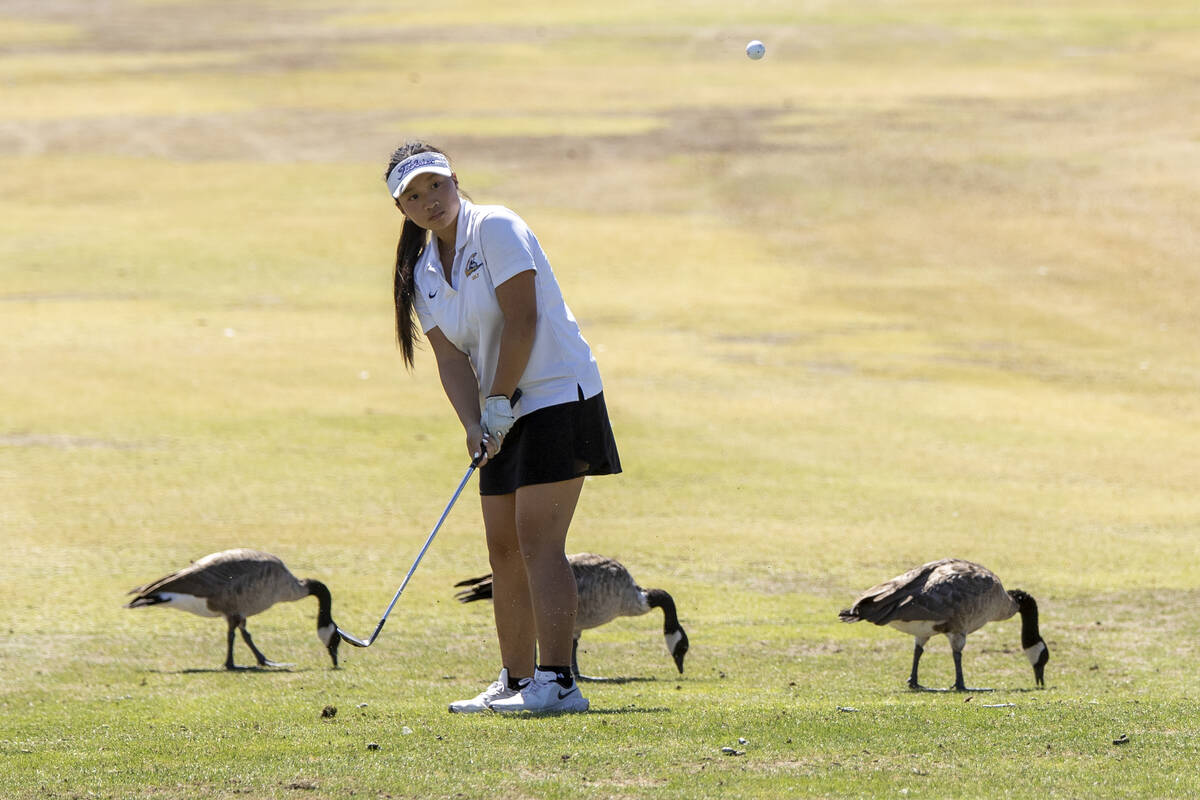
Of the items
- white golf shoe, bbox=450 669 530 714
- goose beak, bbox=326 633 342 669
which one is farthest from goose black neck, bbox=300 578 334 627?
white golf shoe, bbox=450 669 530 714

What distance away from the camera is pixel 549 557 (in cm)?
693

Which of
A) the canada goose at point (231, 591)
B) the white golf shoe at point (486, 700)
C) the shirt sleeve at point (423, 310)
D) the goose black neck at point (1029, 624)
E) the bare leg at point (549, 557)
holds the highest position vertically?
the shirt sleeve at point (423, 310)

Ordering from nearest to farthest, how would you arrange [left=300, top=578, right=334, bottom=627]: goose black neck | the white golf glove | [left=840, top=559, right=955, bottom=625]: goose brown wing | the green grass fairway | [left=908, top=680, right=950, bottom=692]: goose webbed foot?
the green grass fairway < the white golf glove < [left=908, top=680, right=950, bottom=692]: goose webbed foot < [left=840, top=559, right=955, bottom=625]: goose brown wing < [left=300, top=578, right=334, bottom=627]: goose black neck

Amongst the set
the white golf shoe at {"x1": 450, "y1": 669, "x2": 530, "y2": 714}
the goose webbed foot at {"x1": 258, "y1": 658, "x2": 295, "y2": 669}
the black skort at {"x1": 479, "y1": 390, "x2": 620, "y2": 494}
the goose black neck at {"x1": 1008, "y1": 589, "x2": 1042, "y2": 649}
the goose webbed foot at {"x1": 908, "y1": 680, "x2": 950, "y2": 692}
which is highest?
the black skort at {"x1": 479, "y1": 390, "x2": 620, "y2": 494}

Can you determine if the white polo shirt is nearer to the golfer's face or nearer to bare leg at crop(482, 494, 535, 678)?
the golfer's face

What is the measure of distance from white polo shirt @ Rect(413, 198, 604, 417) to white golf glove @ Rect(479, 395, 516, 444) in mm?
170

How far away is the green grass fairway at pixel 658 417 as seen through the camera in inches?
260

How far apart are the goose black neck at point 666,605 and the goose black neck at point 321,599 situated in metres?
2.05

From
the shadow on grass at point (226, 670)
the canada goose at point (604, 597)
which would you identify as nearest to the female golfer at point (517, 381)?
the canada goose at point (604, 597)

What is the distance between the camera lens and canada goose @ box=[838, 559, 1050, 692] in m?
9.10

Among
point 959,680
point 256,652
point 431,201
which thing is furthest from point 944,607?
point 256,652

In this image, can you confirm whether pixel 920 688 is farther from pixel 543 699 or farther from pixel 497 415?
pixel 497 415

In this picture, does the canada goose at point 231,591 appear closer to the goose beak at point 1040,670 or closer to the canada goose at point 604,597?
the canada goose at point 604,597

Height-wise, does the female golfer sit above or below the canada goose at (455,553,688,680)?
above
